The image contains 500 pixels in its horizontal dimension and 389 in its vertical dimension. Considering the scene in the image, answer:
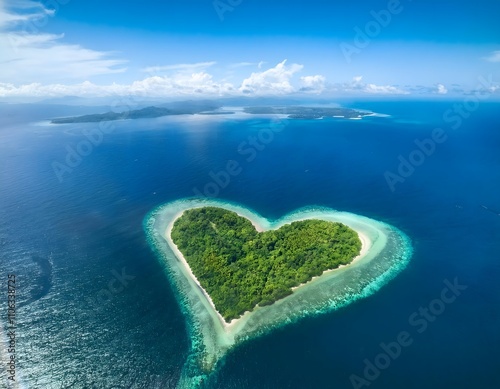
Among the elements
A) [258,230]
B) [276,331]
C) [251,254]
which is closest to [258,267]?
[251,254]

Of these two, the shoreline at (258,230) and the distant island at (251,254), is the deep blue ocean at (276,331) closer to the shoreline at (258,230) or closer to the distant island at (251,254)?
the shoreline at (258,230)

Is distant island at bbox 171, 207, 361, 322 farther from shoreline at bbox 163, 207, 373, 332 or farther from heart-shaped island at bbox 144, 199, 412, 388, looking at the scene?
shoreline at bbox 163, 207, 373, 332

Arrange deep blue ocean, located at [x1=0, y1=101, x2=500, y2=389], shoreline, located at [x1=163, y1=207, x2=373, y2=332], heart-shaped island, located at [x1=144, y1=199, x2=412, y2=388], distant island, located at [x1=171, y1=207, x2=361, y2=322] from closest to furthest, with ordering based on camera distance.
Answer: deep blue ocean, located at [x1=0, y1=101, x2=500, y2=389]
heart-shaped island, located at [x1=144, y1=199, x2=412, y2=388]
shoreline, located at [x1=163, y1=207, x2=373, y2=332]
distant island, located at [x1=171, y1=207, x2=361, y2=322]

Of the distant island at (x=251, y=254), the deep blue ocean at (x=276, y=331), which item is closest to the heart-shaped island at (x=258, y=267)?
the distant island at (x=251, y=254)

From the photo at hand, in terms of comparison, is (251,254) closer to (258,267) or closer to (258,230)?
(258,267)

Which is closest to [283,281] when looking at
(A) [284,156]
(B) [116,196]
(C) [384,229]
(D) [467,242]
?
(C) [384,229]

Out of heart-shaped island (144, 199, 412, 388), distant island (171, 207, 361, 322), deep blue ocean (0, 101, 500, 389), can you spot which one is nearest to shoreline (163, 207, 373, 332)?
heart-shaped island (144, 199, 412, 388)
